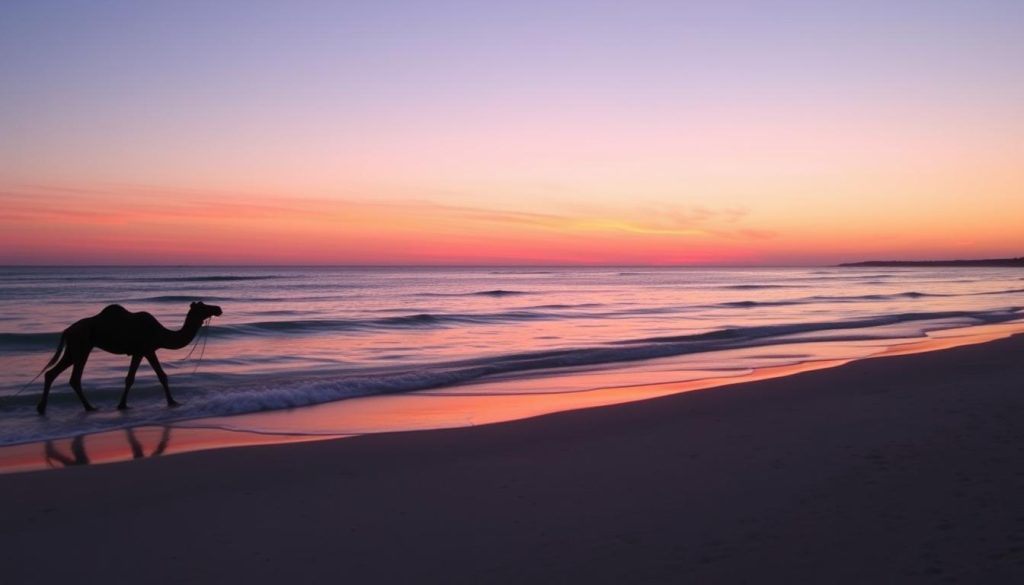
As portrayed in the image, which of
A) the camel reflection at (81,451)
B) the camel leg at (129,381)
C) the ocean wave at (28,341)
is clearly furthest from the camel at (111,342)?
the ocean wave at (28,341)

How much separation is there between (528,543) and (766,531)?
1511mm

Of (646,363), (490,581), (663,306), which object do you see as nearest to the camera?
(490,581)

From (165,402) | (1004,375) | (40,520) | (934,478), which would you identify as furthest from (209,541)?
(1004,375)

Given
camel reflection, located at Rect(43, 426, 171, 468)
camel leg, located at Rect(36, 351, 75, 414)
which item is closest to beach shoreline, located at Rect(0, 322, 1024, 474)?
camel reflection, located at Rect(43, 426, 171, 468)

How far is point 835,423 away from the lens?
26.7ft

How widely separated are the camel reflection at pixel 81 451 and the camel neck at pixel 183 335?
2.75 metres

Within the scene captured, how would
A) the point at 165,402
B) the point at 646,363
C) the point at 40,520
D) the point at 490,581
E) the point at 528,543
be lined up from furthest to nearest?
the point at 646,363
the point at 165,402
the point at 40,520
the point at 528,543
the point at 490,581

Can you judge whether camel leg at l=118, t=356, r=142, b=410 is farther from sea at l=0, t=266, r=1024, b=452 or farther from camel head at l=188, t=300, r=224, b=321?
camel head at l=188, t=300, r=224, b=321

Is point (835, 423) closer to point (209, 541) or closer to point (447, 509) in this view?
point (447, 509)

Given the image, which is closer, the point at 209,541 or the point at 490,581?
the point at 490,581

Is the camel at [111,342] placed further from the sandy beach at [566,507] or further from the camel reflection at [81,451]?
the sandy beach at [566,507]

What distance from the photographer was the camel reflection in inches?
295

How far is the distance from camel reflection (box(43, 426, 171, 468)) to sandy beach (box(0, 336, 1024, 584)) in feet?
1.91

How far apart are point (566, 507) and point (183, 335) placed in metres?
8.39
